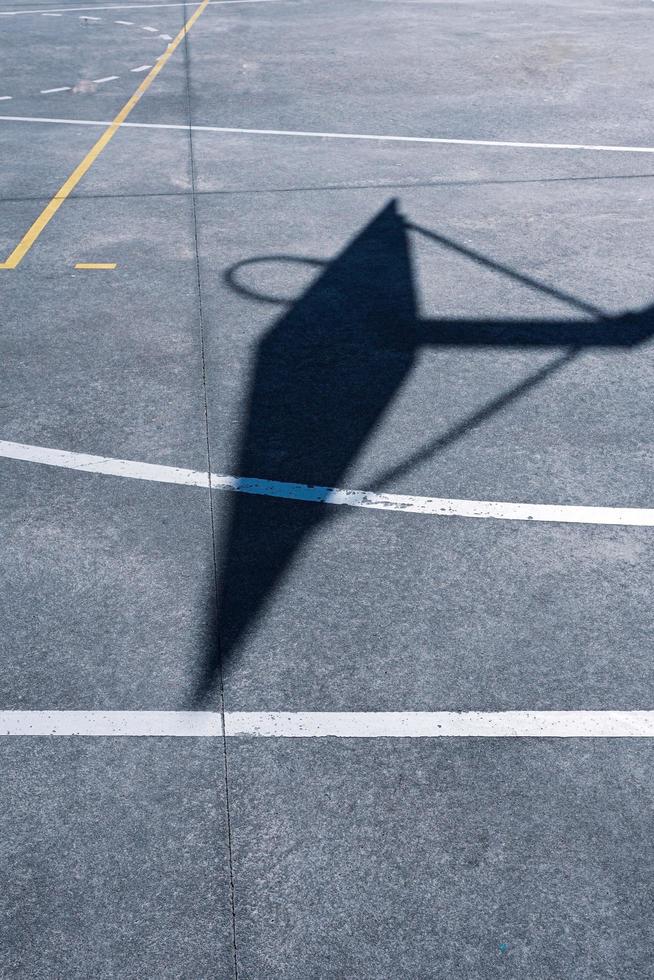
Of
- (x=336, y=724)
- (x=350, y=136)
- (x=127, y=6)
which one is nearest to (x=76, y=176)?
(x=350, y=136)

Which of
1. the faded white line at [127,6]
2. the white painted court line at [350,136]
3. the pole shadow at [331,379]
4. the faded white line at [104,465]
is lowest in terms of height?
the faded white line at [127,6]

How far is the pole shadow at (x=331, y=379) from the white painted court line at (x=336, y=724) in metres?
0.27

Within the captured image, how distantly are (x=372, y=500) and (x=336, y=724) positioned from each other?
1.92 metres

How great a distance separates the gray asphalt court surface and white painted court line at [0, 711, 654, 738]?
0.05m

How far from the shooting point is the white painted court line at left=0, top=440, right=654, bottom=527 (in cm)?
627

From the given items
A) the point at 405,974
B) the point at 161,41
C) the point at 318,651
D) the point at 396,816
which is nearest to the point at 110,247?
the point at 318,651

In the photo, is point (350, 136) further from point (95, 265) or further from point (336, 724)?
point (336, 724)

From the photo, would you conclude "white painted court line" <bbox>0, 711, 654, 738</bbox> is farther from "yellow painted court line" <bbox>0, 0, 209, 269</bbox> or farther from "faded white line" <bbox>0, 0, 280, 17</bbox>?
"faded white line" <bbox>0, 0, 280, 17</bbox>

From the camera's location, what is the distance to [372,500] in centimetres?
640

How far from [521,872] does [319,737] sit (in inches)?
44.5

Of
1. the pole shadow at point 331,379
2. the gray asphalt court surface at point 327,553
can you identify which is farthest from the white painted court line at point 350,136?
the pole shadow at point 331,379

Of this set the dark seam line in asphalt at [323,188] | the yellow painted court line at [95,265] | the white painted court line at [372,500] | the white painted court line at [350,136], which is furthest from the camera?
the white painted court line at [350,136]

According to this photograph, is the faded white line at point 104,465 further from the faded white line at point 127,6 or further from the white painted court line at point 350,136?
the faded white line at point 127,6

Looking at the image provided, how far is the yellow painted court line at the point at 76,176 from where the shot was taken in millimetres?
10211
